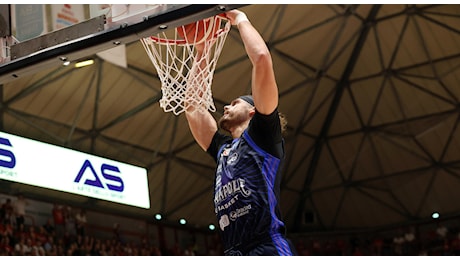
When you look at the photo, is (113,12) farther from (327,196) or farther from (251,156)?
(327,196)

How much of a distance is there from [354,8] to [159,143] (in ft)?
19.9

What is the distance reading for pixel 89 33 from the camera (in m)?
Result: 5.88

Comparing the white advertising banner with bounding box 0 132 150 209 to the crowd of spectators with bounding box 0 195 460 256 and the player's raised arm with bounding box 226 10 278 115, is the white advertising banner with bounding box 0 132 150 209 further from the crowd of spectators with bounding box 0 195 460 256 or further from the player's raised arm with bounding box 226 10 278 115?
the player's raised arm with bounding box 226 10 278 115

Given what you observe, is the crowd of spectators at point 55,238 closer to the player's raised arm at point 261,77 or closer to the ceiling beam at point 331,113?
the ceiling beam at point 331,113

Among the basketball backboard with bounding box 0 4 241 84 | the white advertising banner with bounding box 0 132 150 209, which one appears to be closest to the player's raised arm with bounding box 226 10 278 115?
the basketball backboard with bounding box 0 4 241 84

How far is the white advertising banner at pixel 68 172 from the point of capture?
11.3m

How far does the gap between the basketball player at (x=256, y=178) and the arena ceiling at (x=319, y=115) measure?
1101 cm

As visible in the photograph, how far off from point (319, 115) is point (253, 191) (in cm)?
1713

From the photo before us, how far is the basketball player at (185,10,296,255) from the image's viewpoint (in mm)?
4309

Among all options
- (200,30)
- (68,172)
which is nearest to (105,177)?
(68,172)

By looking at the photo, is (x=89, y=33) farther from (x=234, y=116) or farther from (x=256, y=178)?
(x=256, y=178)

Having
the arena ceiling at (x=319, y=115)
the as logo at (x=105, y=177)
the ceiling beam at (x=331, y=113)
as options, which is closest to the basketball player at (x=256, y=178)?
the as logo at (x=105, y=177)

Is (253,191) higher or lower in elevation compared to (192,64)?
lower

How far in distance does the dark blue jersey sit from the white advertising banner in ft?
24.3
